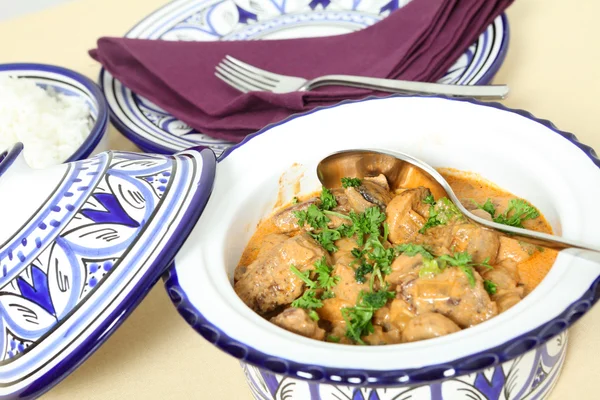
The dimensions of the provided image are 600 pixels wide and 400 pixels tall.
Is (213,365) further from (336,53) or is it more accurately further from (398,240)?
(336,53)

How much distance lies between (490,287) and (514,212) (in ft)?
0.94

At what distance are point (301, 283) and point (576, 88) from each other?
1.45 meters

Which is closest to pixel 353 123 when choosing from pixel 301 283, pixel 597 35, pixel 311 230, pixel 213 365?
pixel 311 230

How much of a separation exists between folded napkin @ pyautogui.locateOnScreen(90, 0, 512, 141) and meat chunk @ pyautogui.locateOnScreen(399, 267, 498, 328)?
95cm

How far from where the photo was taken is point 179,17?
310cm

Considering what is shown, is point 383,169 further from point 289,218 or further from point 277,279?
point 277,279

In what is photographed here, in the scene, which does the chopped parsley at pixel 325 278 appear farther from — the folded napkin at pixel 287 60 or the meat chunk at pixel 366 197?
the folded napkin at pixel 287 60

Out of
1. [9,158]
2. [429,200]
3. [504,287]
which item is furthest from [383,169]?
[9,158]

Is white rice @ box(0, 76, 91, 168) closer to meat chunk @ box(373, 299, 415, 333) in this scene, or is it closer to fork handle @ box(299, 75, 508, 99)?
fork handle @ box(299, 75, 508, 99)

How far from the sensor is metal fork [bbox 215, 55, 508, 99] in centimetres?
223

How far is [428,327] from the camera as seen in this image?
1.43 m

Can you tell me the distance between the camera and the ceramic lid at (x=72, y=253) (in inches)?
60.8

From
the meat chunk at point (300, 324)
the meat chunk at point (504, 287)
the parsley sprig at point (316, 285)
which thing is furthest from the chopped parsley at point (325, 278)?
the meat chunk at point (504, 287)

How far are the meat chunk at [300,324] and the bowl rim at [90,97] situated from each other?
936mm
